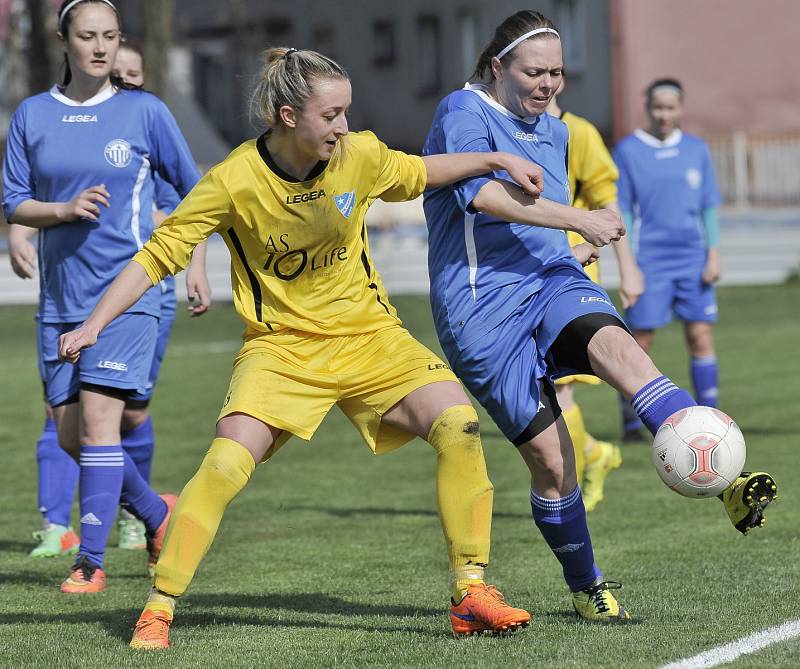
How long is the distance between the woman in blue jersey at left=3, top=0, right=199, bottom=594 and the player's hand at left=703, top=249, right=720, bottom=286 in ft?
16.1

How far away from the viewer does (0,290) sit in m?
21.7

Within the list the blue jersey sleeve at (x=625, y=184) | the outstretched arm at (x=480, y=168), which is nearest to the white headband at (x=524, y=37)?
the outstretched arm at (x=480, y=168)

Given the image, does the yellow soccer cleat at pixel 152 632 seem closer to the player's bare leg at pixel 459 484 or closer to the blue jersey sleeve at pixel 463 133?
the player's bare leg at pixel 459 484

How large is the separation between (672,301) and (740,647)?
19.2 feet

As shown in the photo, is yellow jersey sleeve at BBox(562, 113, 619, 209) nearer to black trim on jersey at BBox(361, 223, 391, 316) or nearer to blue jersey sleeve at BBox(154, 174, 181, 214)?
blue jersey sleeve at BBox(154, 174, 181, 214)

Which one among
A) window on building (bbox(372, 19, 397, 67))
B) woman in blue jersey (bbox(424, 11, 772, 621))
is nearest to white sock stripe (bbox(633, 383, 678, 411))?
woman in blue jersey (bbox(424, 11, 772, 621))

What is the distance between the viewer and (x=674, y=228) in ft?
33.7

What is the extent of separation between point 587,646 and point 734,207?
2543 cm

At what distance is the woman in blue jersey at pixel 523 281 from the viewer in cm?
493

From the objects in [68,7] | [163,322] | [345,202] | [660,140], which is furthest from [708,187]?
[345,202]

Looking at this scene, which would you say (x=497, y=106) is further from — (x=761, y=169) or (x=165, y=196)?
(x=761, y=169)

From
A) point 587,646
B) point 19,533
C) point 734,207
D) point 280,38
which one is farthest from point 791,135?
point 587,646

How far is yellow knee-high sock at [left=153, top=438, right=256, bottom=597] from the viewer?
477cm

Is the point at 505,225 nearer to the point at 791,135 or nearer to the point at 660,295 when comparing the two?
the point at 660,295
